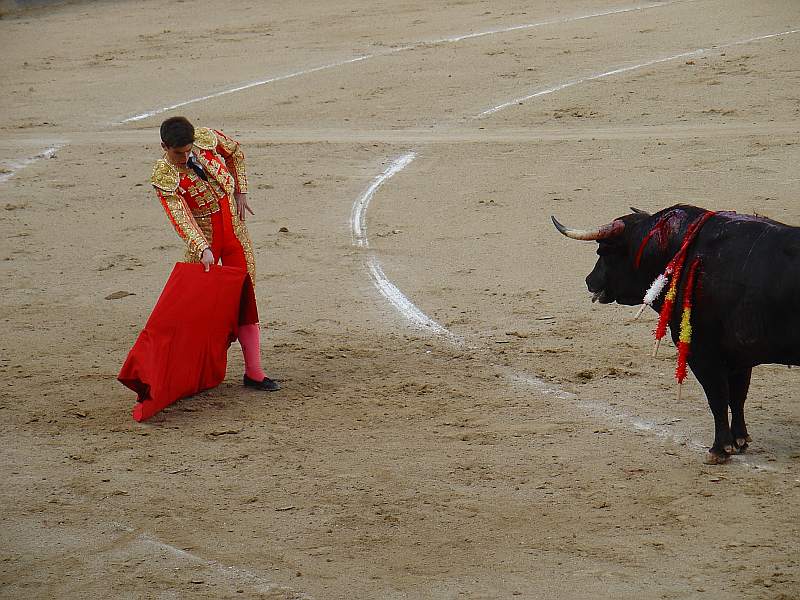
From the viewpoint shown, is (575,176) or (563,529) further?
(575,176)

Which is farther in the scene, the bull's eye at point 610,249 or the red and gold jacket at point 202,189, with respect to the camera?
the red and gold jacket at point 202,189

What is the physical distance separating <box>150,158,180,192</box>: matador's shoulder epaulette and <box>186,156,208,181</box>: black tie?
0.09 metres

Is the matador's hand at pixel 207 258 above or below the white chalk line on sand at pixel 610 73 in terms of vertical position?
above

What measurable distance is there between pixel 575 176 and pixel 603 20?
28.7 ft

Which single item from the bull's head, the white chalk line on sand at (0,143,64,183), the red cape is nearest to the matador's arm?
the red cape

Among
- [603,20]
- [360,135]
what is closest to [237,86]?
[360,135]

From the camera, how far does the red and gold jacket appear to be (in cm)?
650

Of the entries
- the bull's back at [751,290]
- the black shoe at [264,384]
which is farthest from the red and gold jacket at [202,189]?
the bull's back at [751,290]

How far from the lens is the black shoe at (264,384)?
6973 mm

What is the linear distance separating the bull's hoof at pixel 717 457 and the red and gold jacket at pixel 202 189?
279 centimetres

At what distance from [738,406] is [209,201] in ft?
9.81

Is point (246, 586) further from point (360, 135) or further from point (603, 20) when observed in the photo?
point (603, 20)

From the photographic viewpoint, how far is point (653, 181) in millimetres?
11078

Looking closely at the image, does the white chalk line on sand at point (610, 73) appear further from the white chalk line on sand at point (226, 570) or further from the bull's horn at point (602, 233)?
the white chalk line on sand at point (226, 570)
